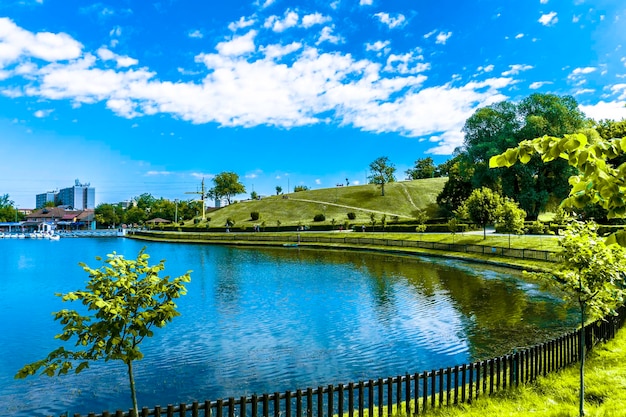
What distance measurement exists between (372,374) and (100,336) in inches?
392

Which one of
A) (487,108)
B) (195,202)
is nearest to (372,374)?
(487,108)

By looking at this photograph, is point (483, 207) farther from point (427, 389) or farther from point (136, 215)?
point (136, 215)

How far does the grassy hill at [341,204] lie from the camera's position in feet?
380

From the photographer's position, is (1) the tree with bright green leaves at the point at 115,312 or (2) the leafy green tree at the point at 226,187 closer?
(1) the tree with bright green leaves at the point at 115,312

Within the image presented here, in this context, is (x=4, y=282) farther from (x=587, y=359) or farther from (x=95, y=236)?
(x=95, y=236)

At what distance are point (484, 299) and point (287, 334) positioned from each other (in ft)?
44.5

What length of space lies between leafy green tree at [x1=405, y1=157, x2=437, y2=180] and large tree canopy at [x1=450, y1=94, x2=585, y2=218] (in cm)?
8753

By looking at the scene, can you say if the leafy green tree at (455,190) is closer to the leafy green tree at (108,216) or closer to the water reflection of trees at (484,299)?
the water reflection of trees at (484,299)

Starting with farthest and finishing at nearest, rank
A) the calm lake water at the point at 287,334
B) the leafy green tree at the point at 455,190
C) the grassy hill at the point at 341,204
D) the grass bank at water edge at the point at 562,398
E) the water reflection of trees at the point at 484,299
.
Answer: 1. the grassy hill at the point at 341,204
2. the leafy green tree at the point at 455,190
3. the water reflection of trees at the point at 484,299
4. the calm lake water at the point at 287,334
5. the grass bank at water edge at the point at 562,398

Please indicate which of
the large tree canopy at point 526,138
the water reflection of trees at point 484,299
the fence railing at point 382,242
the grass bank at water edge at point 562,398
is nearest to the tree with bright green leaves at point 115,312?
the grass bank at water edge at point 562,398

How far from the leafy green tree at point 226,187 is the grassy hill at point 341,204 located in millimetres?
23989

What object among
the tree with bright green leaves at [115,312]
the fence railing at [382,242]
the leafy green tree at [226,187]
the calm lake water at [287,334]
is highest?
the leafy green tree at [226,187]

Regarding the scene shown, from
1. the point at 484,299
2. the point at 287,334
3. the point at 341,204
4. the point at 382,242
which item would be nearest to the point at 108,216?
the point at 341,204

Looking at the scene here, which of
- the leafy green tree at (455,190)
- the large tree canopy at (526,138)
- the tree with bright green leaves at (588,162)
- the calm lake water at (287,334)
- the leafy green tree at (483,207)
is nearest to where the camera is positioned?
the tree with bright green leaves at (588,162)
